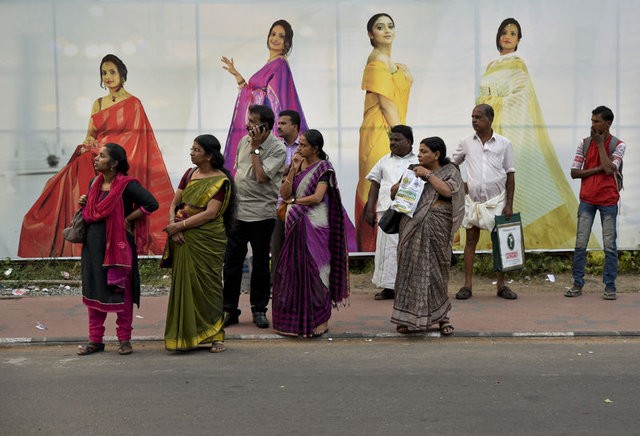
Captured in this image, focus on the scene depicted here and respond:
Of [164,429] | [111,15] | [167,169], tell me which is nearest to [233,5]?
[111,15]

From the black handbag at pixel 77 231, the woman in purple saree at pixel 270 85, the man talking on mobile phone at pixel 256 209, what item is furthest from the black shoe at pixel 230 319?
the woman in purple saree at pixel 270 85

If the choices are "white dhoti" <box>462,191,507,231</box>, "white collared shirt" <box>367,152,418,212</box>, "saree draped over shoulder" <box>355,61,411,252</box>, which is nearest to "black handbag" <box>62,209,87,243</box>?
"white collared shirt" <box>367,152,418,212</box>

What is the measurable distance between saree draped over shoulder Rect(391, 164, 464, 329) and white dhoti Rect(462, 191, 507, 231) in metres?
1.72

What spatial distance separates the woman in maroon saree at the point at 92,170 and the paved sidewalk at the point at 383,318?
104cm

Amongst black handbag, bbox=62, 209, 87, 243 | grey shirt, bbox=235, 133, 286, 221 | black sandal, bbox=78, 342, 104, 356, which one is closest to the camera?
black handbag, bbox=62, 209, 87, 243

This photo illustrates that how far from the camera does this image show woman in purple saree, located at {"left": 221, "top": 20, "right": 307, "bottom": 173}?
10000mm

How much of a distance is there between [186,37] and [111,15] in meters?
0.86

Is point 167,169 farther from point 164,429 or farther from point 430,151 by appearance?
point 164,429

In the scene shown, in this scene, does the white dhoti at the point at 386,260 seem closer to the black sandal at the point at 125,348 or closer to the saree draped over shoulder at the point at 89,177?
the saree draped over shoulder at the point at 89,177

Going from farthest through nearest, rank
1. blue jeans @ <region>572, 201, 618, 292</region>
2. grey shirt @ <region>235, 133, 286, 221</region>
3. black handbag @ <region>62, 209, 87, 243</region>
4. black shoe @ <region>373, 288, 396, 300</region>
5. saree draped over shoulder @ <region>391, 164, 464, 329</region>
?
black shoe @ <region>373, 288, 396, 300</region>, blue jeans @ <region>572, 201, 618, 292</region>, grey shirt @ <region>235, 133, 286, 221</region>, saree draped over shoulder @ <region>391, 164, 464, 329</region>, black handbag @ <region>62, 209, 87, 243</region>

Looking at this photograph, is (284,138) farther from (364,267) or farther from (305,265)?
(364,267)

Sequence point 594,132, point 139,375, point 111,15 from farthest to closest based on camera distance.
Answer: point 111,15 < point 594,132 < point 139,375

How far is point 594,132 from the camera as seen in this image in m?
8.86

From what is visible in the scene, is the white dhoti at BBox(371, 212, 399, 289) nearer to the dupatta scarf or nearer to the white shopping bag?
the white shopping bag
